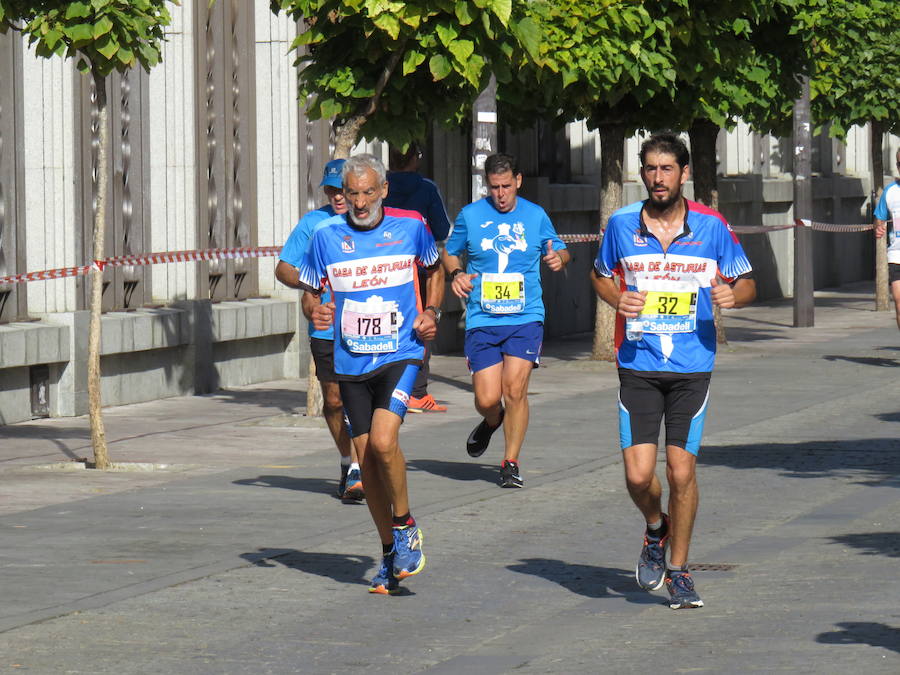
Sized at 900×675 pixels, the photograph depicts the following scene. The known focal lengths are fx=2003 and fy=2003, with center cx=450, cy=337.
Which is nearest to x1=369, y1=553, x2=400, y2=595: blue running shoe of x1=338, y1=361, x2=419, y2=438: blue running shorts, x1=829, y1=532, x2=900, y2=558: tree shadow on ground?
x1=338, y1=361, x2=419, y2=438: blue running shorts

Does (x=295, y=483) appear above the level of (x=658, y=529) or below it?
below

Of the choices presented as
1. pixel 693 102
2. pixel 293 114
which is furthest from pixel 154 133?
pixel 693 102

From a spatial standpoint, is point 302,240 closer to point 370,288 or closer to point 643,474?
point 370,288

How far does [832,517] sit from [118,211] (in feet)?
27.1

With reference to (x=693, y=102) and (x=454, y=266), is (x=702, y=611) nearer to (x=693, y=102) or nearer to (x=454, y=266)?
(x=454, y=266)

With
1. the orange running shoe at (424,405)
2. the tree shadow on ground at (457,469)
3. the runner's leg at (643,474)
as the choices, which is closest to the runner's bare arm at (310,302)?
the runner's leg at (643,474)

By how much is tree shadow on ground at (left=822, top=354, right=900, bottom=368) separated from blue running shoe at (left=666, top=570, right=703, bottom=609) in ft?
40.2

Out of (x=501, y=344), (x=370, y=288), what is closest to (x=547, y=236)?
(x=501, y=344)

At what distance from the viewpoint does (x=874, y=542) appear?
9.05 meters

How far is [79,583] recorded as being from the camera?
814 cm

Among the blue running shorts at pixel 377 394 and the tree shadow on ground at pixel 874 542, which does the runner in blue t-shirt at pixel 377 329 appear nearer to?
the blue running shorts at pixel 377 394

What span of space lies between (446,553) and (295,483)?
2529 mm

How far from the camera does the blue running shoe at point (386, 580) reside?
797 centimetres

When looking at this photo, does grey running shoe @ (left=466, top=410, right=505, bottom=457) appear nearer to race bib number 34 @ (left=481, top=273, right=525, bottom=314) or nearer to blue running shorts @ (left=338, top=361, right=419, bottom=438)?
race bib number 34 @ (left=481, top=273, right=525, bottom=314)
